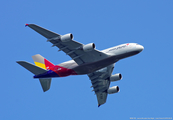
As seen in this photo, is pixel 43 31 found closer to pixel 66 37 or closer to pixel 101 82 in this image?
pixel 66 37

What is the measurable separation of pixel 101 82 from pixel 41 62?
1359 cm

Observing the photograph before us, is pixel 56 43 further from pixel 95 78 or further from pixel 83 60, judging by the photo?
pixel 95 78

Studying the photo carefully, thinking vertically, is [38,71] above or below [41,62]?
below

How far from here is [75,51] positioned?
5438cm

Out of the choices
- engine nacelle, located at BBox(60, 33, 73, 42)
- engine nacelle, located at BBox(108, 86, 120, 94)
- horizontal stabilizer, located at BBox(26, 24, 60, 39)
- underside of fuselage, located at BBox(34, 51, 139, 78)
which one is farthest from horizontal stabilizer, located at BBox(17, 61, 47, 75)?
engine nacelle, located at BBox(108, 86, 120, 94)

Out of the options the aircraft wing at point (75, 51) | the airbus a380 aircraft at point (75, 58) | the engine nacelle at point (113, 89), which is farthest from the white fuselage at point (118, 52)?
the engine nacelle at point (113, 89)

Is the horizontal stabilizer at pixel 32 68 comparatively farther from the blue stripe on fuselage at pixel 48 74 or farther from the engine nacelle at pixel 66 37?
the engine nacelle at pixel 66 37

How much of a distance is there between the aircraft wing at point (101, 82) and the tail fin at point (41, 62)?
30.7 ft

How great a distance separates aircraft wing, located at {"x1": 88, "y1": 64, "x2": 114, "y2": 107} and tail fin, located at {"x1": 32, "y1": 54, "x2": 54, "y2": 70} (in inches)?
368

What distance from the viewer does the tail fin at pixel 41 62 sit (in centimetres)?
6026

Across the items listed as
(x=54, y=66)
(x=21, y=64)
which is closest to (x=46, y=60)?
(x=54, y=66)

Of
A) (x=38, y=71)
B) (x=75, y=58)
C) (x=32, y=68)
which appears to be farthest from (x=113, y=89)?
(x=32, y=68)

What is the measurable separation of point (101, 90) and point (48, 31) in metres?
21.2

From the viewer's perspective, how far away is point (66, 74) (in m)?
58.2
